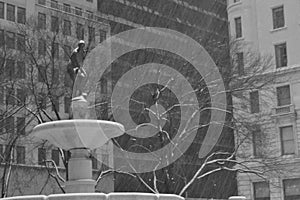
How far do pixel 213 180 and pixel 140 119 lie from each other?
88.0ft

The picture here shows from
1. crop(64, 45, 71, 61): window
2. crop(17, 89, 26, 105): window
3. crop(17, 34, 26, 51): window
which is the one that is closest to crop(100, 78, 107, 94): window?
crop(64, 45, 71, 61): window

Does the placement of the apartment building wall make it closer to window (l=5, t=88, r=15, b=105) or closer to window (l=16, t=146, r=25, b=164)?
window (l=16, t=146, r=25, b=164)

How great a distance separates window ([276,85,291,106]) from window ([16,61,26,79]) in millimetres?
22825

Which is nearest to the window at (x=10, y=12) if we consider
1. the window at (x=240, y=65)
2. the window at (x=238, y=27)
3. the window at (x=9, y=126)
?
the window at (x=9, y=126)

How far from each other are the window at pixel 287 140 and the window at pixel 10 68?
919 inches

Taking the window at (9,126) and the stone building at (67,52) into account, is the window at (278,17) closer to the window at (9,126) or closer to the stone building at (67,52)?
the stone building at (67,52)

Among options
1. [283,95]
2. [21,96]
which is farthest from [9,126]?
[283,95]

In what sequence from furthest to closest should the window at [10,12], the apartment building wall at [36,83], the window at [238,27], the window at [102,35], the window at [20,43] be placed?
1. the window at [238,27]
2. the window at [10,12]
3. the window at [102,35]
4. the apartment building wall at [36,83]
5. the window at [20,43]

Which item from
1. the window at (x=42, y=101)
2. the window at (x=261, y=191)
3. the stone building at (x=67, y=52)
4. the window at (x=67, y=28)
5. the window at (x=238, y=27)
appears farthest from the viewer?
the window at (x=238, y=27)

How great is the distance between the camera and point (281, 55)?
51.6 m

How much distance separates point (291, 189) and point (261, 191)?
9.18 ft

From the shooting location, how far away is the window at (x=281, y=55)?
5128 centimetres

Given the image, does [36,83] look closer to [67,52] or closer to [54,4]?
[67,52]

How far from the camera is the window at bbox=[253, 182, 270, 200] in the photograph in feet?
164
